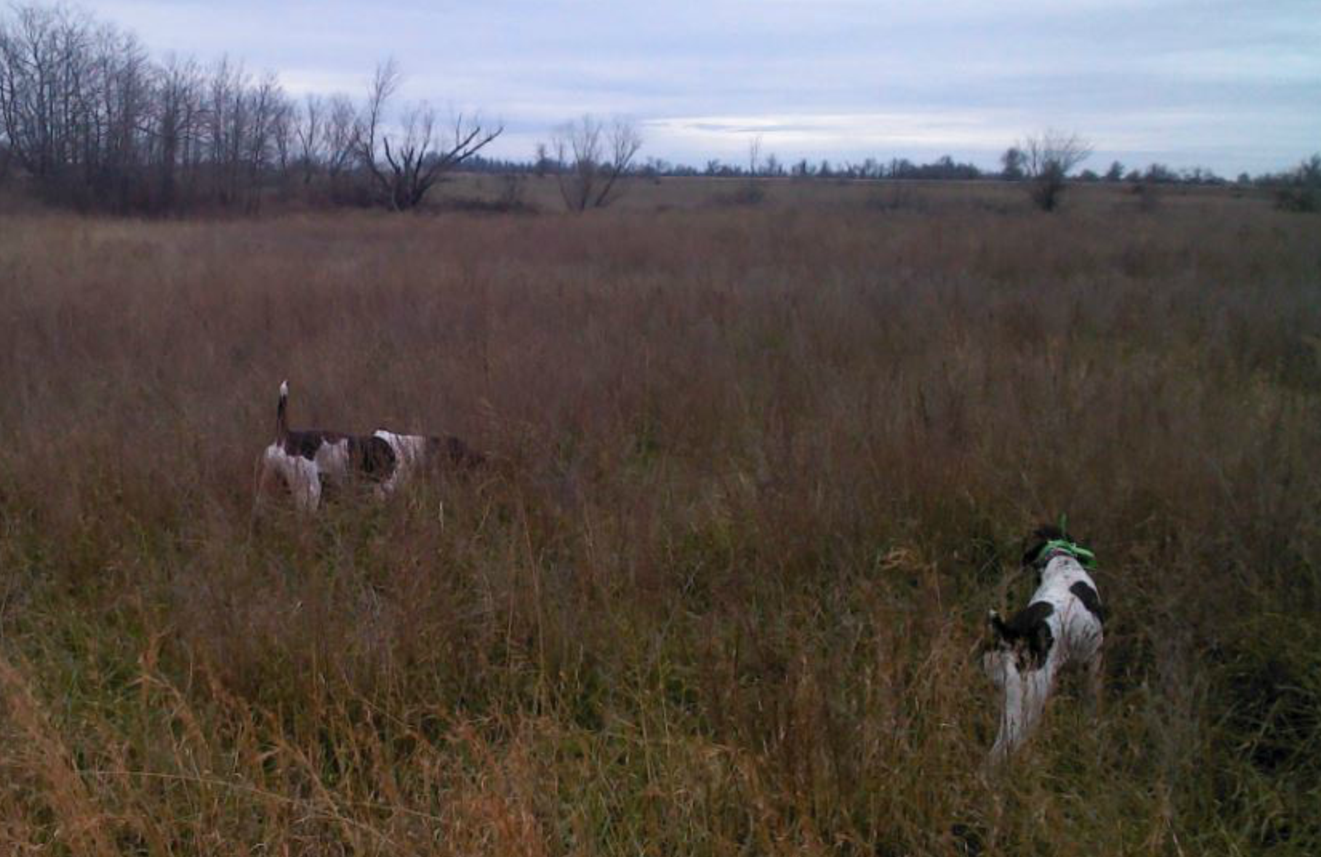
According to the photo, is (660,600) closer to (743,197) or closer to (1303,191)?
(1303,191)

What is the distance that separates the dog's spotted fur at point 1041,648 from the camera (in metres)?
2.65

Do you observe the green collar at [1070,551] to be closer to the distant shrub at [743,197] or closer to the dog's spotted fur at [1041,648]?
the dog's spotted fur at [1041,648]

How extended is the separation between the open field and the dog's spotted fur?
0.08 meters

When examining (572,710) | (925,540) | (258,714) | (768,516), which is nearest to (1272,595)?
(925,540)

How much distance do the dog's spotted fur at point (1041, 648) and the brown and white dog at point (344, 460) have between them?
2682mm

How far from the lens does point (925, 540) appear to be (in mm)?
3910

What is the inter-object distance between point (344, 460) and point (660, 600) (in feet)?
6.23

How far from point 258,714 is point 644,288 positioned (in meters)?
8.14

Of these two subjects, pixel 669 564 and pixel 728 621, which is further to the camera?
pixel 669 564

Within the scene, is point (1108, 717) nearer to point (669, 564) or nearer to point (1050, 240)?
point (669, 564)

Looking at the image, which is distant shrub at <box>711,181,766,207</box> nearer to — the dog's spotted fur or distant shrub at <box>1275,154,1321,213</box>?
distant shrub at <box>1275,154,1321,213</box>

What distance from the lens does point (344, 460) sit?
4.54 metres

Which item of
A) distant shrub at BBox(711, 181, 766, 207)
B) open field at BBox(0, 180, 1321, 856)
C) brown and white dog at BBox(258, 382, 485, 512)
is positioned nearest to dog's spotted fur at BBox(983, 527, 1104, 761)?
open field at BBox(0, 180, 1321, 856)

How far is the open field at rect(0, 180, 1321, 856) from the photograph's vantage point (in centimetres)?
243
